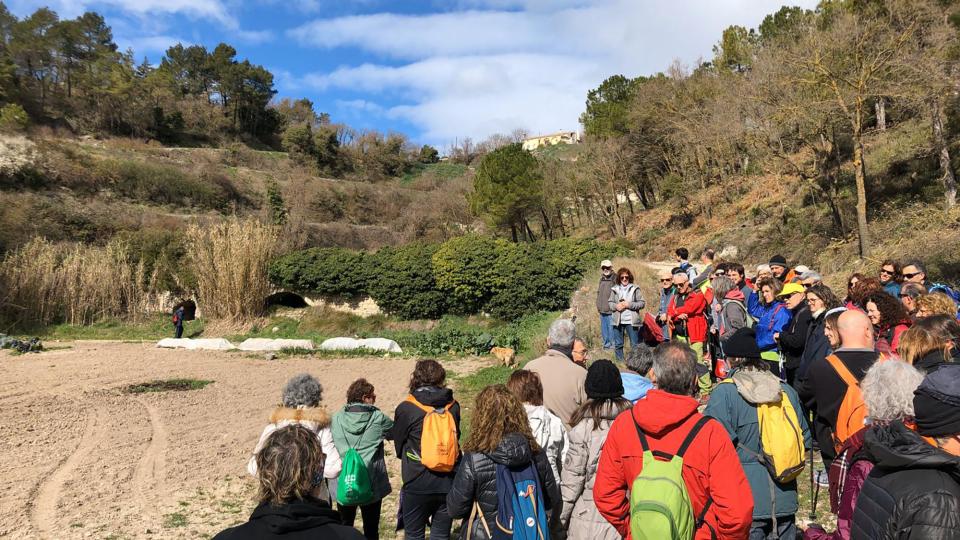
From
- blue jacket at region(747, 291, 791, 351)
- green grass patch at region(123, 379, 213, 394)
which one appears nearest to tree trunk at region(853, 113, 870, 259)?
blue jacket at region(747, 291, 791, 351)

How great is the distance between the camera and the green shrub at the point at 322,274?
709 inches

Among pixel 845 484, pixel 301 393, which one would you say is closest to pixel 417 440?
pixel 301 393

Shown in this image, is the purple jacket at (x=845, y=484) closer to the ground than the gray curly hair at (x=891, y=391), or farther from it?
closer to the ground

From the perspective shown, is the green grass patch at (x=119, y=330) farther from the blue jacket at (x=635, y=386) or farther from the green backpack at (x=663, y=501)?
the green backpack at (x=663, y=501)

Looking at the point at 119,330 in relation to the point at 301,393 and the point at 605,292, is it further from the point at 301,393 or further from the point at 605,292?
the point at 301,393

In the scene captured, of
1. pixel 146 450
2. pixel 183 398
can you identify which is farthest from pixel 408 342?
pixel 146 450

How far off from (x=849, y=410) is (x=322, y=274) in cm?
1720

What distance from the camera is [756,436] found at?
8.20ft

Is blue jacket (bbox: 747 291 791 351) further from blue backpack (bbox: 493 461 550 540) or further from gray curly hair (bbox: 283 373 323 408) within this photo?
gray curly hair (bbox: 283 373 323 408)

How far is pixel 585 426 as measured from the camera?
2.61m

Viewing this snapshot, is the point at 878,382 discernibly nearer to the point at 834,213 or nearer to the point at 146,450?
the point at 146,450

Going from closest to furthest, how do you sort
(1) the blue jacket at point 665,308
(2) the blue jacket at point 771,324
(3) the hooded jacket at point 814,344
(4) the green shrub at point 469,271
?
(3) the hooded jacket at point 814,344
(2) the blue jacket at point 771,324
(1) the blue jacket at point 665,308
(4) the green shrub at point 469,271

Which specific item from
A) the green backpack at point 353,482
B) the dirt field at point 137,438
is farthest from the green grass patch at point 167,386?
the green backpack at point 353,482

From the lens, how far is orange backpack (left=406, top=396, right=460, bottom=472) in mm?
2836
